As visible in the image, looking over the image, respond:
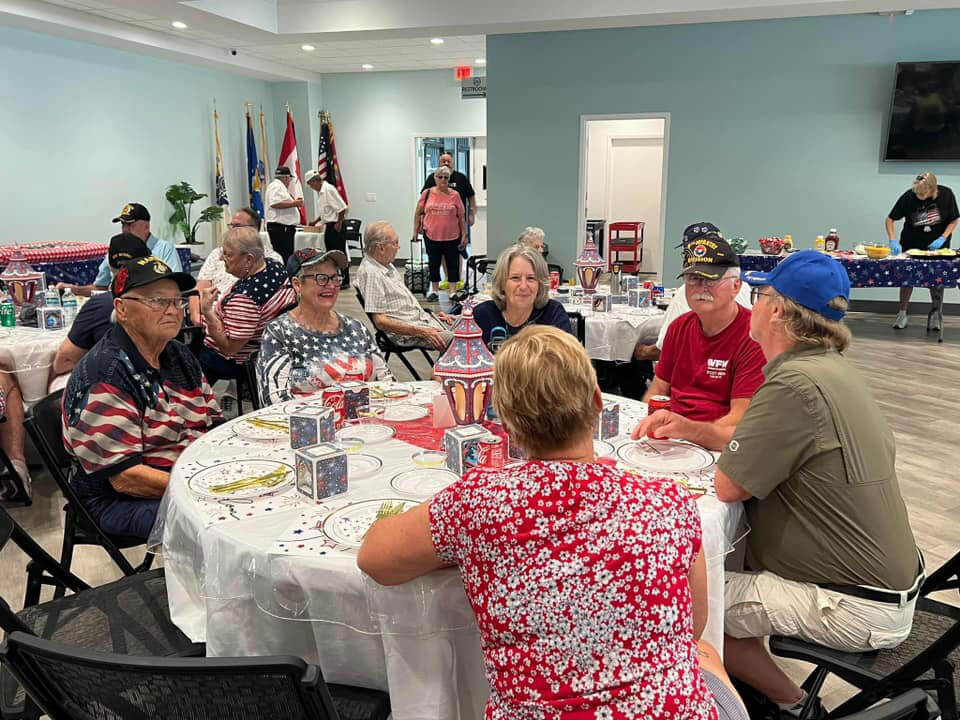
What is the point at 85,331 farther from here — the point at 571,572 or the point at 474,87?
the point at 474,87

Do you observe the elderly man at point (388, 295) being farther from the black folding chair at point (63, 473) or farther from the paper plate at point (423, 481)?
the paper plate at point (423, 481)

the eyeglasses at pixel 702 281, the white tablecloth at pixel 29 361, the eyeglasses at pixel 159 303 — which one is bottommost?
the white tablecloth at pixel 29 361

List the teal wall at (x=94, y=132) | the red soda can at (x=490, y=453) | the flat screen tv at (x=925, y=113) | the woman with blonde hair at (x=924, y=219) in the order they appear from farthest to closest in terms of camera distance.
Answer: the teal wall at (x=94, y=132), the flat screen tv at (x=925, y=113), the woman with blonde hair at (x=924, y=219), the red soda can at (x=490, y=453)

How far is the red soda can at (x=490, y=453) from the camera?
6.18 ft

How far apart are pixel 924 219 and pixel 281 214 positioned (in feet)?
25.4

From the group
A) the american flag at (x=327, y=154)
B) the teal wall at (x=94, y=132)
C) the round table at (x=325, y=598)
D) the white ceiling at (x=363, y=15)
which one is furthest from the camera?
the american flag at (x=327, y=154)

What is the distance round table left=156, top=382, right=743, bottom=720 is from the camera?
148 cm

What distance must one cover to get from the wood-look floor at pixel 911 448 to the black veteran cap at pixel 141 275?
138cm

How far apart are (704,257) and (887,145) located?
742 cm

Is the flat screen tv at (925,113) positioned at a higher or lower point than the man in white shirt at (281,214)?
higher

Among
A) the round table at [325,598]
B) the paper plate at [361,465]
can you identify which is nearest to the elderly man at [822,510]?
the round table at [325,598]

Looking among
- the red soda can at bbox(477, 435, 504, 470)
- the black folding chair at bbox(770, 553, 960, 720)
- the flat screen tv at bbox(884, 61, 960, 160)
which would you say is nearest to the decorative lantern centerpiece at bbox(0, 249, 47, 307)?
the red soda can at bbox(477, 435, 504, 470)

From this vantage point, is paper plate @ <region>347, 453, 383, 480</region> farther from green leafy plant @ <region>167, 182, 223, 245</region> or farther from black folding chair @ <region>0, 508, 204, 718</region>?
green leafy plant @ <region>167, 182, 223, 245</region>

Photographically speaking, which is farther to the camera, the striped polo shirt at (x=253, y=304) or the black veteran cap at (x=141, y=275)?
the striped polo shirt at (x=253, y=304)
